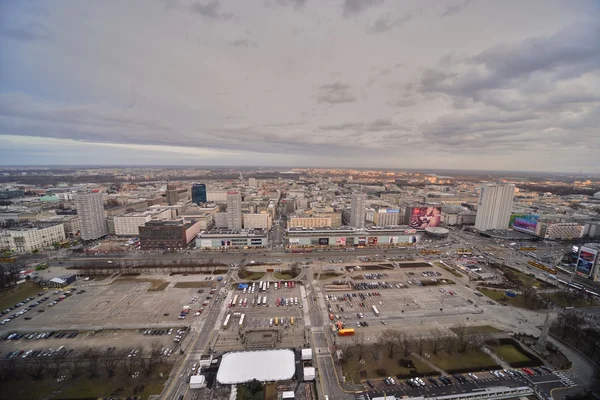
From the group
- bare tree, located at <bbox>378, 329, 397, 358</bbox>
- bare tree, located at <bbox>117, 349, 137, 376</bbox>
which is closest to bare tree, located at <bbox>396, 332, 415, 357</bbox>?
bare tree, located at <bbox>378, 329, 397, 358</bbox>

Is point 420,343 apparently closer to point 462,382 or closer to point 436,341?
point 436,341

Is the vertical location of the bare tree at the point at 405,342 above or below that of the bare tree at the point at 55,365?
above

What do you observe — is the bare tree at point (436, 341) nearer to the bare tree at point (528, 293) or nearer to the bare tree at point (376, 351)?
the bare tree at point (376, 351)

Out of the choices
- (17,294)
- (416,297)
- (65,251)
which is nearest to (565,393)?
(416,297)

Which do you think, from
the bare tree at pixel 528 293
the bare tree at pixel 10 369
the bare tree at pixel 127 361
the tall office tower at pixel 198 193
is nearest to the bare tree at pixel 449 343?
the bare tree at pixel 528 293

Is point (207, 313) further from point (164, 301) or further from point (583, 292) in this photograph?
point (583, 292)

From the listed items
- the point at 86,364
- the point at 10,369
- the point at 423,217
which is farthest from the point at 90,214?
the point at 423,217

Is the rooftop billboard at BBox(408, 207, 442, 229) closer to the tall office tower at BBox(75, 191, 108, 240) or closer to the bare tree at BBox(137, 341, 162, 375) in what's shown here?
the bare tree at BBox(137, 341, 162, 375)
